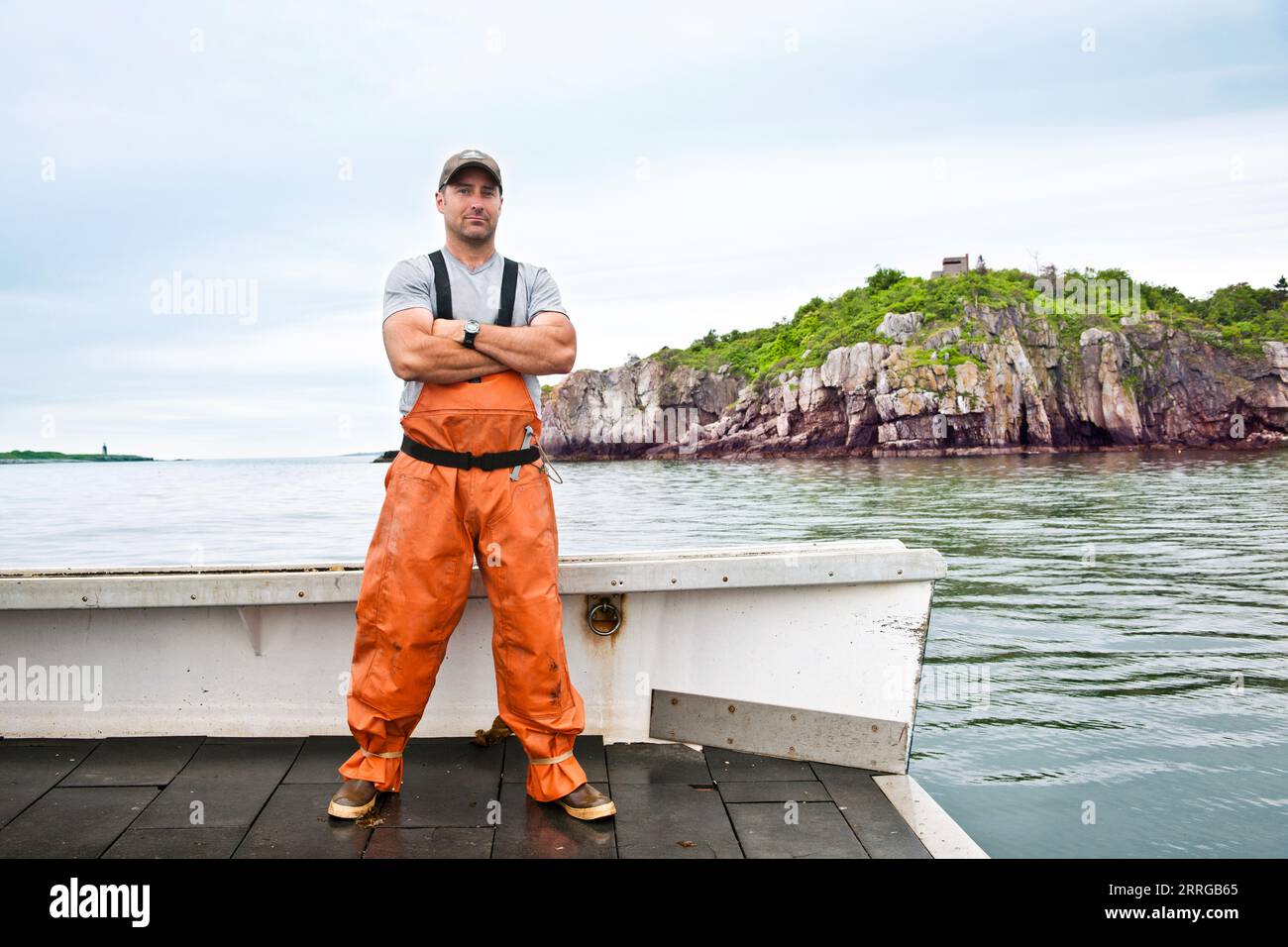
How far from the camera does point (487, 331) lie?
10.5 feet

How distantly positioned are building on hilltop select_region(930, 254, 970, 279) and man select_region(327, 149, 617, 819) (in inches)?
3809

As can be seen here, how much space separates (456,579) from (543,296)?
101 cm

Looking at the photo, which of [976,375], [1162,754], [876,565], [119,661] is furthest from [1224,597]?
[976,375]

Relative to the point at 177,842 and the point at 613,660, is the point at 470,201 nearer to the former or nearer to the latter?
the point at 613,660

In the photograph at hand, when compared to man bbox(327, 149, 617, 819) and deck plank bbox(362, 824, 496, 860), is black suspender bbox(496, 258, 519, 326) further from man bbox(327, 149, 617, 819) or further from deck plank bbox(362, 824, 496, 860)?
deck plank bbox(362, 824, 496, 860)

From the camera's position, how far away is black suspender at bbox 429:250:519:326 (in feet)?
11.0

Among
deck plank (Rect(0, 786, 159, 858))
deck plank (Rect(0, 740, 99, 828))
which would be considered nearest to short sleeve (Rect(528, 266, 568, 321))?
deck plank (Rect(0, 786, 159, 858))

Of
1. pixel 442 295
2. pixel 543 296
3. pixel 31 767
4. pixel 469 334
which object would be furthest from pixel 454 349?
pixel 31 767

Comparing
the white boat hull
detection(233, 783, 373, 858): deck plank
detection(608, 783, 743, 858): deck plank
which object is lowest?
detection(608, 783, 743, 858): deck plank

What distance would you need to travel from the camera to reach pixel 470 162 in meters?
3.30

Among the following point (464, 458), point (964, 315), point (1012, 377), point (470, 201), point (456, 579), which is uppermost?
point (964, 315)

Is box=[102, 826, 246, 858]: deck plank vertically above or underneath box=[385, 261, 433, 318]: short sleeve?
underneath

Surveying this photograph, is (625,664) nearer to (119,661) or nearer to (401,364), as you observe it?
(401,364)
